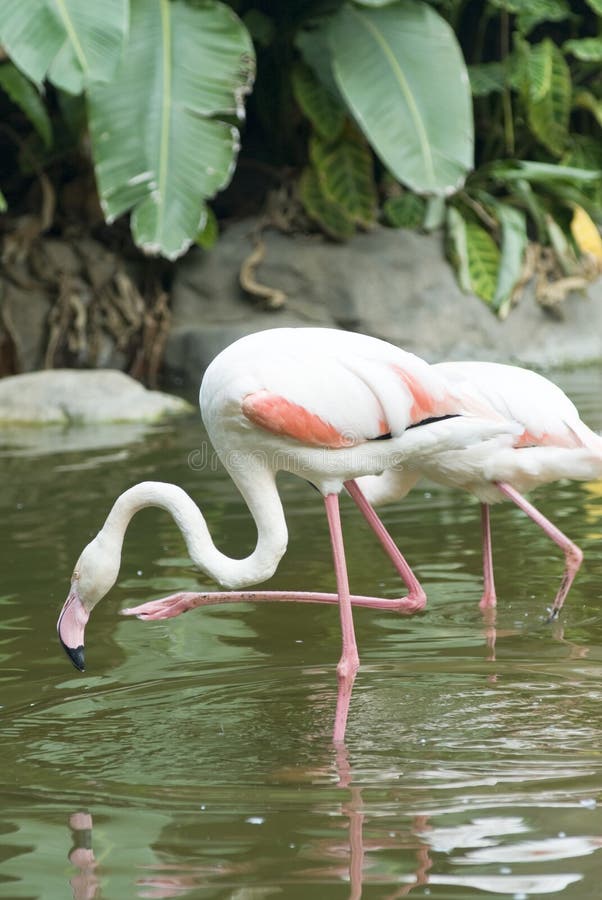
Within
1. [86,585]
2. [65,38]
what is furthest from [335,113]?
[86,585]

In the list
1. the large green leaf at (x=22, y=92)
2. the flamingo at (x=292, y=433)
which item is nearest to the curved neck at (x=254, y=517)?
the flamingo at (x=292, y=433)

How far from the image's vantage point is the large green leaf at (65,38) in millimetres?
8258

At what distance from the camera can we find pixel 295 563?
18.6ft

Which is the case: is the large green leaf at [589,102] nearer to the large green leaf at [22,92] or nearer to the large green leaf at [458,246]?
the large green leaf at [458,246]

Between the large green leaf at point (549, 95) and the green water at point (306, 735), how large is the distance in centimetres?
677

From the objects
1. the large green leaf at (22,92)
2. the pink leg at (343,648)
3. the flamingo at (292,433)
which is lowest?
the large green leaf at (22,92)

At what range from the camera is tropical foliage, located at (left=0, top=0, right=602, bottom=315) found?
9281 mm

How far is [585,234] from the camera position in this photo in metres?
12.7

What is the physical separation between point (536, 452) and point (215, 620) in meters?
1.31

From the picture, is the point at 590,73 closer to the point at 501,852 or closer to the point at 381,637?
the point at 381,637

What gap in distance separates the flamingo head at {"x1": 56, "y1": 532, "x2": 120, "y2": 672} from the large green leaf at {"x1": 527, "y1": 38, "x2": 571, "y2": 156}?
30.0 ft

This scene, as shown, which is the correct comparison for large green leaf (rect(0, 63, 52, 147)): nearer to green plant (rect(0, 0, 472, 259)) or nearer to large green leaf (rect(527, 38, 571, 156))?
green plant (rect(0, 0, 472, 259))

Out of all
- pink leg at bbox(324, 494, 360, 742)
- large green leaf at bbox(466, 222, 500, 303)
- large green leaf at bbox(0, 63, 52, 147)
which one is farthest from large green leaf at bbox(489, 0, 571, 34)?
pink leg at bbox(324, 494, 360, 742)

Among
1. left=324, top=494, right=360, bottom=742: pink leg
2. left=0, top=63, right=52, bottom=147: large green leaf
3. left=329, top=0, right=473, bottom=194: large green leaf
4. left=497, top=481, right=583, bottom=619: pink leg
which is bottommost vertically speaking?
left=0, top=63, right=52, bottom=147: large green leaf
